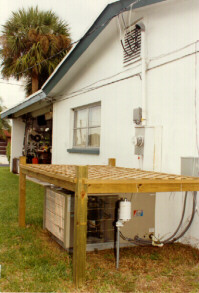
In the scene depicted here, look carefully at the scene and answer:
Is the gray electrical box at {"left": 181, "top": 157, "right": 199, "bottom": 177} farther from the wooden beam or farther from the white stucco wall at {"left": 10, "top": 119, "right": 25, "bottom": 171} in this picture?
the white stucco wall at {"left": 10, "top": 119, "right": 25, "bottom": 171}

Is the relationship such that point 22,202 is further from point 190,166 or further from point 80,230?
point 190,166

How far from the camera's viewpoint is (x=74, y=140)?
7.68 m

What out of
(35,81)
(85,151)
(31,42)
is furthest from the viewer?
(35,81)

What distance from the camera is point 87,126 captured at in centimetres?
700

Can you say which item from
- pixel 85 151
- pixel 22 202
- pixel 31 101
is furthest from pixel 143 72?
pixel 31 101

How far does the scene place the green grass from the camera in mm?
2805

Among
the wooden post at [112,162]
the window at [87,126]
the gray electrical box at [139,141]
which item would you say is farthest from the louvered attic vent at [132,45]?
the wooden post at [112,162]

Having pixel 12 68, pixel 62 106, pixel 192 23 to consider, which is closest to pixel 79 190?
pixel 192 23

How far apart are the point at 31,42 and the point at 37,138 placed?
421 centimetres

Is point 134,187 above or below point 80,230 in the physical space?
above

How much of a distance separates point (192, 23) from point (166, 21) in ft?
1.81

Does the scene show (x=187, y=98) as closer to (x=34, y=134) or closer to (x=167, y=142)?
(x=167, y=142)

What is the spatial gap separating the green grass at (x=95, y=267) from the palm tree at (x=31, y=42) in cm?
993

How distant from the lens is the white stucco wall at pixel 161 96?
407 centimetres
